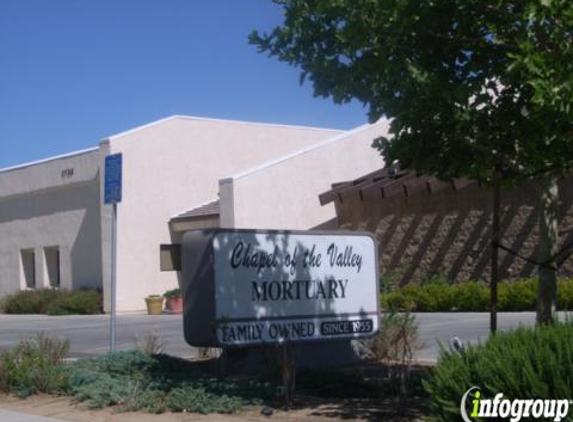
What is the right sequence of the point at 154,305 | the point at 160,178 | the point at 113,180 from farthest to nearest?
the point at 160,178, the point at 154,305, the point at 113,180

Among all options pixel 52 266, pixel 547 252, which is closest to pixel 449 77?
pixel 547 252

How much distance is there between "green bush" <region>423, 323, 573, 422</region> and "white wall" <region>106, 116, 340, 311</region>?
1158 inches

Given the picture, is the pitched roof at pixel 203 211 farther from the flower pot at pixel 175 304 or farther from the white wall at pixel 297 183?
the flower pot at pixel 175 304

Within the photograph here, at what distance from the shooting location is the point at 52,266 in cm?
4238

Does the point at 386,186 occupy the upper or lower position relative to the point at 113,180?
upper

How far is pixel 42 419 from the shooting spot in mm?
11211

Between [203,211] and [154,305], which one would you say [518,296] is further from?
[203,211]

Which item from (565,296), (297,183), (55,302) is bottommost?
(565,296)

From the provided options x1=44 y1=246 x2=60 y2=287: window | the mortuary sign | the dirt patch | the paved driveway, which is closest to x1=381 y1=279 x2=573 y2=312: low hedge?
the paved driveway

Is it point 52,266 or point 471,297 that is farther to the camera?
point 52,266

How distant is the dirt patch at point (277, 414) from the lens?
398 inches

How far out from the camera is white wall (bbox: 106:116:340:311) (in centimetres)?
3662

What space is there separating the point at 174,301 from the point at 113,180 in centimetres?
2103

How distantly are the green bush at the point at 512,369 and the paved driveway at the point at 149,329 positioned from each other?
695 centimetres
